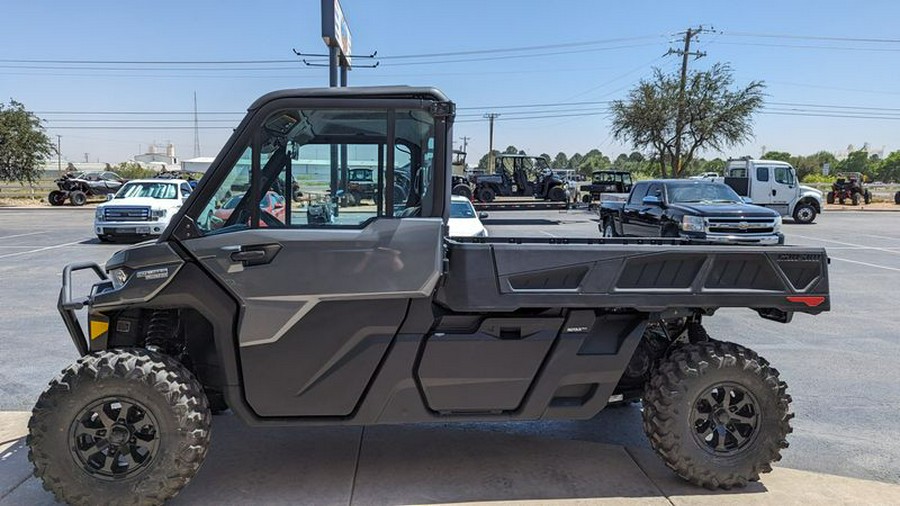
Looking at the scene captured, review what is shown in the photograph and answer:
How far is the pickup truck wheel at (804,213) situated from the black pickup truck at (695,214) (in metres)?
13.7

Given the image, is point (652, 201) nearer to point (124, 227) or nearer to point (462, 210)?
point (462, 210)

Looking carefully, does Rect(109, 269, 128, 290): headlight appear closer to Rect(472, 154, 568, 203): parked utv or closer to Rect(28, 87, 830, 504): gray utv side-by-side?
Rect(28, 87, 830, 504): gray utv side-by-side

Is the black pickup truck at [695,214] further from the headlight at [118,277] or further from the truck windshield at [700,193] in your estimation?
the headlight at [118,277]

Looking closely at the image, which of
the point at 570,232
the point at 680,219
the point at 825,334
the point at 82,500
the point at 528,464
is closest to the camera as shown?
the point at 82,500

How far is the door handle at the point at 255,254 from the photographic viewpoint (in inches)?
125

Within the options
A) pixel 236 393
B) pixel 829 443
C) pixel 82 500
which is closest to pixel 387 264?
pixel 236 393

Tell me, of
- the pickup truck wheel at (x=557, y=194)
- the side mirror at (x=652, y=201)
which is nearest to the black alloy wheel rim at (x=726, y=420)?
the side mirror at (x=652, y=201)

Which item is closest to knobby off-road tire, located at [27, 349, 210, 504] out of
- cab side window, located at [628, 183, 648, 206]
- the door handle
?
the door handle

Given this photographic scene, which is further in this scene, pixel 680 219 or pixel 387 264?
pixel 680 219

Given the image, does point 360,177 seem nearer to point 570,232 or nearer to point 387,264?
point 387,264

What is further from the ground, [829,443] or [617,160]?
[617,160]

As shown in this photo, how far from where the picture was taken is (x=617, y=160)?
110875 mm

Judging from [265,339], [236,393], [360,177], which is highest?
[360,177]

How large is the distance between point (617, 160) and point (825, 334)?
Result: 108m
